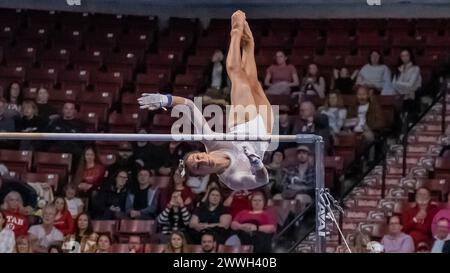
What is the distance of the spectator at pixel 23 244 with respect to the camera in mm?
11320

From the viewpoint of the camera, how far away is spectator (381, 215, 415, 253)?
36.8 ft

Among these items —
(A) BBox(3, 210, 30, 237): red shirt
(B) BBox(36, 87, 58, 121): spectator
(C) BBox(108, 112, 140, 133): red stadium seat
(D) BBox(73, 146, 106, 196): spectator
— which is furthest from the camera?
(C) BBox(108, 112, 140, 133): red stadium seat

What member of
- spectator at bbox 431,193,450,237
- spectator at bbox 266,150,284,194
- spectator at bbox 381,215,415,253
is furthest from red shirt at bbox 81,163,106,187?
spectator at bbox 431,193,450,237

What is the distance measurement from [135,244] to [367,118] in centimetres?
315

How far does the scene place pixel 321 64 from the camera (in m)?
14.5

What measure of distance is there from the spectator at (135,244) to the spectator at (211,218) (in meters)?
0.50

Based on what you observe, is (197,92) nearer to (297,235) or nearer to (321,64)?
(321,64)

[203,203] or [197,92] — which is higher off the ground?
[197,92]

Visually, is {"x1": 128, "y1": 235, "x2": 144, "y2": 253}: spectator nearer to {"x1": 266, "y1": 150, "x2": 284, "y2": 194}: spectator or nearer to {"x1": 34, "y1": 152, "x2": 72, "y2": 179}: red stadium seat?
{"x1": 34, "y1": 152, "x2": 72, "y2": 179}: red stadium seat

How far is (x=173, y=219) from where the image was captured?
1160 cm

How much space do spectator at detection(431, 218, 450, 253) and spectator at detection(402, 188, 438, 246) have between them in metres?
0.11
